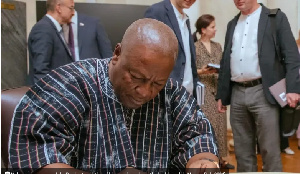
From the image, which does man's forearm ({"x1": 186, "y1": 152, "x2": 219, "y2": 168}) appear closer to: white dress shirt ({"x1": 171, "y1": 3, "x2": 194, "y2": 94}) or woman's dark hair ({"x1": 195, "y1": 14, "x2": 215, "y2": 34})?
white dress shirt ({"x1": 171, "y1": 3, "x2": 194, "y2": 94})

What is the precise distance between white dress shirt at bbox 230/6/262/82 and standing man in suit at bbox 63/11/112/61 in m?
1.01

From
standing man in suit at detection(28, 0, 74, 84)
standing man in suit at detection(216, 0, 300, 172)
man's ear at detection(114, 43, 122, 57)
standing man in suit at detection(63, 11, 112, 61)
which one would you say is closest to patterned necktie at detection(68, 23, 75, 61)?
standing man in suit at detection(63, 11, 112, 61)

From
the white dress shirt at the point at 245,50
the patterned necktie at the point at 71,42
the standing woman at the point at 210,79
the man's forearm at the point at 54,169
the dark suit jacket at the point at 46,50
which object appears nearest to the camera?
the man's forearm at the point at 54,169

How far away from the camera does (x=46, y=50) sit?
282 centimetres

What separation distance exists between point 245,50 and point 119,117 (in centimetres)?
172

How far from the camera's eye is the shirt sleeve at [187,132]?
Result: 1.24 meters

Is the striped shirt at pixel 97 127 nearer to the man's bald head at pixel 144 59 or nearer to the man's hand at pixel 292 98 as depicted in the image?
the man's bald head at pixel 144 59

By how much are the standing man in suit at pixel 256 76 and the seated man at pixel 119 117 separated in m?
1.47

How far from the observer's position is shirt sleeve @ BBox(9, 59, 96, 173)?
3.51 ft

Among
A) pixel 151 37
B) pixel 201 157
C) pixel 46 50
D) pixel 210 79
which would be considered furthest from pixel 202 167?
pixel 210 79

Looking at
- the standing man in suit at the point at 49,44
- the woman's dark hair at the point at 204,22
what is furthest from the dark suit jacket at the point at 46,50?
the woman's dark hair at the point at 204,22

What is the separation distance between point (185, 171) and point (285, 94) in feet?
5.35

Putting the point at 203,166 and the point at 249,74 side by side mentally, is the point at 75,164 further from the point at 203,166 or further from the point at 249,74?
the point at 249,74

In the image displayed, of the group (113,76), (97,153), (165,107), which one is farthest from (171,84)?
(97,153)
